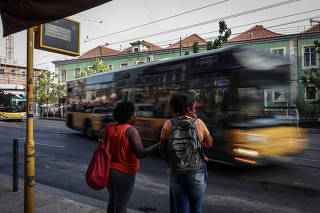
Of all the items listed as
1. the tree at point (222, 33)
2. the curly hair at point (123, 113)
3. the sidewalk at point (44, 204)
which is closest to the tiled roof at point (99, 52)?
the tree at point (222, 33)

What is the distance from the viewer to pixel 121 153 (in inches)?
102

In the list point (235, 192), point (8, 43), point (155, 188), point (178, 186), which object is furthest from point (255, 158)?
point (8, 43)

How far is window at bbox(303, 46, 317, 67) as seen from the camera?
25.6 metres

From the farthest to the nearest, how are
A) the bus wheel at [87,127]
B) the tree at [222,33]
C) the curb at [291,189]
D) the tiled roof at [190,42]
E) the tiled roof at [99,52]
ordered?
the tiled roof at [99,52]
the tiled roof at [190,42]
the tree at [222,33]
the bus wheel at [87,127]
the curb at [291,189]

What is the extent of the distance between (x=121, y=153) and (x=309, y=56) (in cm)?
2834

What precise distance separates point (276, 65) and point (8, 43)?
91400 millimetres

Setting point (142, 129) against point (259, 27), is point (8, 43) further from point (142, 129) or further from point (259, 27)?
point (142, 129)

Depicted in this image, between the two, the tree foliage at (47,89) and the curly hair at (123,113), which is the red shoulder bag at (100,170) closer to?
the curly hair at (123,113)

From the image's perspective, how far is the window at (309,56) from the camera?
84.0 feet

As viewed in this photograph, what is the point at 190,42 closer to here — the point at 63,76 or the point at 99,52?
the point at 99,52

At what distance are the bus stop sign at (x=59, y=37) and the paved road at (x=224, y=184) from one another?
249 centimetres

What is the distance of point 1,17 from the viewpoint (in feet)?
11.2

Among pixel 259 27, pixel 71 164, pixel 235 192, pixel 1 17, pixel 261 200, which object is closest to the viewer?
pixel 1 17

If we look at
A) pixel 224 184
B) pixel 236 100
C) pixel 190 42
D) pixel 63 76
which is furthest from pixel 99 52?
pixel 224 184
